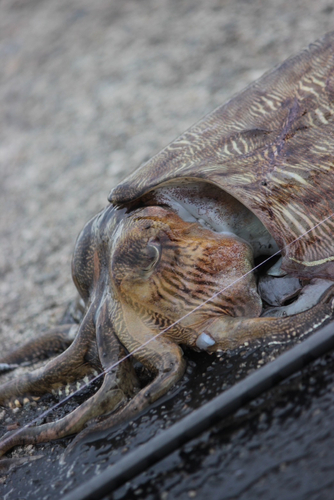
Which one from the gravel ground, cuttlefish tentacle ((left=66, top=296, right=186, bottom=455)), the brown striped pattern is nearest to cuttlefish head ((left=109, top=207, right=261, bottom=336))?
cuttlefish tentacle ((left=66, top=296, right=186, bottom=455))

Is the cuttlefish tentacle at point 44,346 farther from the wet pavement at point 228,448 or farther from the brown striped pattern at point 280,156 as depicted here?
the brown striped pattern at point 280,156

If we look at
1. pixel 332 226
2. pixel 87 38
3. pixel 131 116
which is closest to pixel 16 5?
pixel 87 38

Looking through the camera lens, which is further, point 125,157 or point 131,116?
point 131,116

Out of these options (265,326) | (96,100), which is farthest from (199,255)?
(96,100)

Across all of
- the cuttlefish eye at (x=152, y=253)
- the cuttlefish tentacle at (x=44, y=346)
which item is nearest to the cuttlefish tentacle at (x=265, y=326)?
the cuttlefish eye at (x=152, y=253)

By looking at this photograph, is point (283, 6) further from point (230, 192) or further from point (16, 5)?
point (16, 5)

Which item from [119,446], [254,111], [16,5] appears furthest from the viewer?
[16,5]

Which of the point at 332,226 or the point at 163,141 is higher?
the point at 163,141

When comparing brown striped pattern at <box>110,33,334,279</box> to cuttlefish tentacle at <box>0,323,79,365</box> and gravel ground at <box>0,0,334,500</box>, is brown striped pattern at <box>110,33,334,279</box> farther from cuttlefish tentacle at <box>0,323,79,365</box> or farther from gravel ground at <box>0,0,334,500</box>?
gravel ground at <box>0,0,334,500</box>
